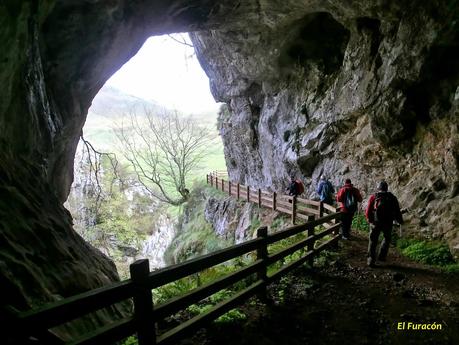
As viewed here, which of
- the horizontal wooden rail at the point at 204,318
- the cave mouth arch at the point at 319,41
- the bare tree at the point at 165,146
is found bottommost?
the horizontal wooden rail at the point at 204,318

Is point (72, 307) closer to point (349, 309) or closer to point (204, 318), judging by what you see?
point (204, 318)

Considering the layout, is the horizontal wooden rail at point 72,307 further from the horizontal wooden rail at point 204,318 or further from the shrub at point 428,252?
the shrub at point 428,252

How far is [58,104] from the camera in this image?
822cm

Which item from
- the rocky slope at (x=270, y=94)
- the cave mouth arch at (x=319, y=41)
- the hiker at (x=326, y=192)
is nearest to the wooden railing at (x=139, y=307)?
the rocky slope at (x=270, y=94)

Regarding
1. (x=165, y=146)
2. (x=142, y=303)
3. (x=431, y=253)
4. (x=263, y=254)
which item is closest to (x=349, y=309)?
(x=263, y=254)

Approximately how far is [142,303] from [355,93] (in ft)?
42.6

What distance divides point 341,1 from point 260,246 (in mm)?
10654

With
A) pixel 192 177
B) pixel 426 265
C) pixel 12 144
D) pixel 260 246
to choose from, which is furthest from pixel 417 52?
pixel 192 177

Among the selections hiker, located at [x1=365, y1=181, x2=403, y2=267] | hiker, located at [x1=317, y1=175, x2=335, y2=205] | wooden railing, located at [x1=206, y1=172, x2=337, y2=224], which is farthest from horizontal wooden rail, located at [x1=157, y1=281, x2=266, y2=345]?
hiker, located at [x1=317, y1=175, x2=335, y2=205]

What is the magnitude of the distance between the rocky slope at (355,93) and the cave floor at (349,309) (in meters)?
2.73

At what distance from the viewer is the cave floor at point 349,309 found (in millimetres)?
4586

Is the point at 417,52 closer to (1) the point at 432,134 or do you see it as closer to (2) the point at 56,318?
(1) the point at 432,134

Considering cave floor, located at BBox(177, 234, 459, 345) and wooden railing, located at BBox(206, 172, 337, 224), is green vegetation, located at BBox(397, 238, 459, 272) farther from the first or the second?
wooden railing, located at BBox(206, 172, 337, 224)

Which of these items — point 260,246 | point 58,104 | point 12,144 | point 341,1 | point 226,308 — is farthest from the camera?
point 341,1
